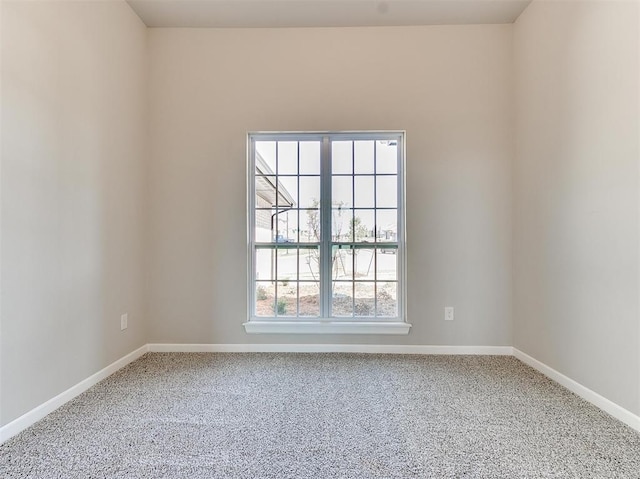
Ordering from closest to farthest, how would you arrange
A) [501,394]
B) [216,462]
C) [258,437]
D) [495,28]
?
[216,462] → [258,437] → [501,394] → [495,28]

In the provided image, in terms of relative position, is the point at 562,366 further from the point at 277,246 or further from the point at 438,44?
the point at 438,44

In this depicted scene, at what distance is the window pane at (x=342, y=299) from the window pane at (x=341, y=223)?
15.9 inches

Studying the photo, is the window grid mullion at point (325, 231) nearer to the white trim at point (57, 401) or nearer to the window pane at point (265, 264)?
the window pane at point (265, 264)

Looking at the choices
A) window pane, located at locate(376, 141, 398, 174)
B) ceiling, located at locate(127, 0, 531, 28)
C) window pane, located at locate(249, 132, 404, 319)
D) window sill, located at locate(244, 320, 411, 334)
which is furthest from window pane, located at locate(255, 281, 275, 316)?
ceiling, located at locate(127, 0, 531, 28)

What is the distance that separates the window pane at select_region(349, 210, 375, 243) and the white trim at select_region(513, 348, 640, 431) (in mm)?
1522

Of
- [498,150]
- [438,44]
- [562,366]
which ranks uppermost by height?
[438,44]

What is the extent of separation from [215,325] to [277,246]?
2.81ft

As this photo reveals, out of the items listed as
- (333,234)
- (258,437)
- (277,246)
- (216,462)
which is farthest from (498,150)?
(216,462)

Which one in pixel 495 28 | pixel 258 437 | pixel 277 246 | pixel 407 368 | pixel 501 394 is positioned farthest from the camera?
pixel 277 246

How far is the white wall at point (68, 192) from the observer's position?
1514mm

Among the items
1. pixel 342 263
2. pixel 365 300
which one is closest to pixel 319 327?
pixel 365 300

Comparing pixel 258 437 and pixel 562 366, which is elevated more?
pixel 562 366

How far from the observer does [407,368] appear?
2244 mm

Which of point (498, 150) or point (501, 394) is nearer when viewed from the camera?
point (501, 394)
